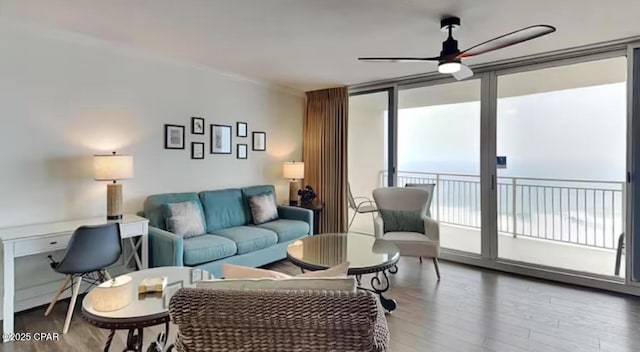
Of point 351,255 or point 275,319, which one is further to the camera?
point 351,255

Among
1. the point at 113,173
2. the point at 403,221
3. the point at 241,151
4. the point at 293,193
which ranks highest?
the point at 241,151

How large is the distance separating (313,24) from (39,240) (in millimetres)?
2591

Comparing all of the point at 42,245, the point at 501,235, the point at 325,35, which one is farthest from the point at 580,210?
the point at 42,245

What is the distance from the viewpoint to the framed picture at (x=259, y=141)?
15.6 feet

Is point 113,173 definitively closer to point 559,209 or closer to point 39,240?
point 39,240

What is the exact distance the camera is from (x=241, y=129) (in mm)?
4578

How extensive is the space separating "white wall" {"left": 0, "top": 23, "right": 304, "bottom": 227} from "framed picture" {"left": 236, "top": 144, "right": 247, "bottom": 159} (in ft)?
0.51

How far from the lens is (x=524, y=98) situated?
3.91 m

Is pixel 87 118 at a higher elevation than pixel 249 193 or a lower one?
higher

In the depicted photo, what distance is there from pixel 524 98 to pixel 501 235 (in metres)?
1.61

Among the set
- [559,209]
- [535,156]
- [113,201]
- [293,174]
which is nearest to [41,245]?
[113,201]

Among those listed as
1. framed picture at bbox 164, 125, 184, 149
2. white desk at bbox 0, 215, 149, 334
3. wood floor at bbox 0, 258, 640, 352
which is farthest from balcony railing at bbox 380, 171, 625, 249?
white desk at bbox 0, 215, 149, 334

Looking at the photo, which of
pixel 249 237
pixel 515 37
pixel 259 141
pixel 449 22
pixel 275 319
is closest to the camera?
pixel 275 319

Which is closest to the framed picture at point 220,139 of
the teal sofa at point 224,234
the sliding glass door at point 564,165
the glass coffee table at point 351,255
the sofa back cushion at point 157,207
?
the teal sofa at point 224,234
